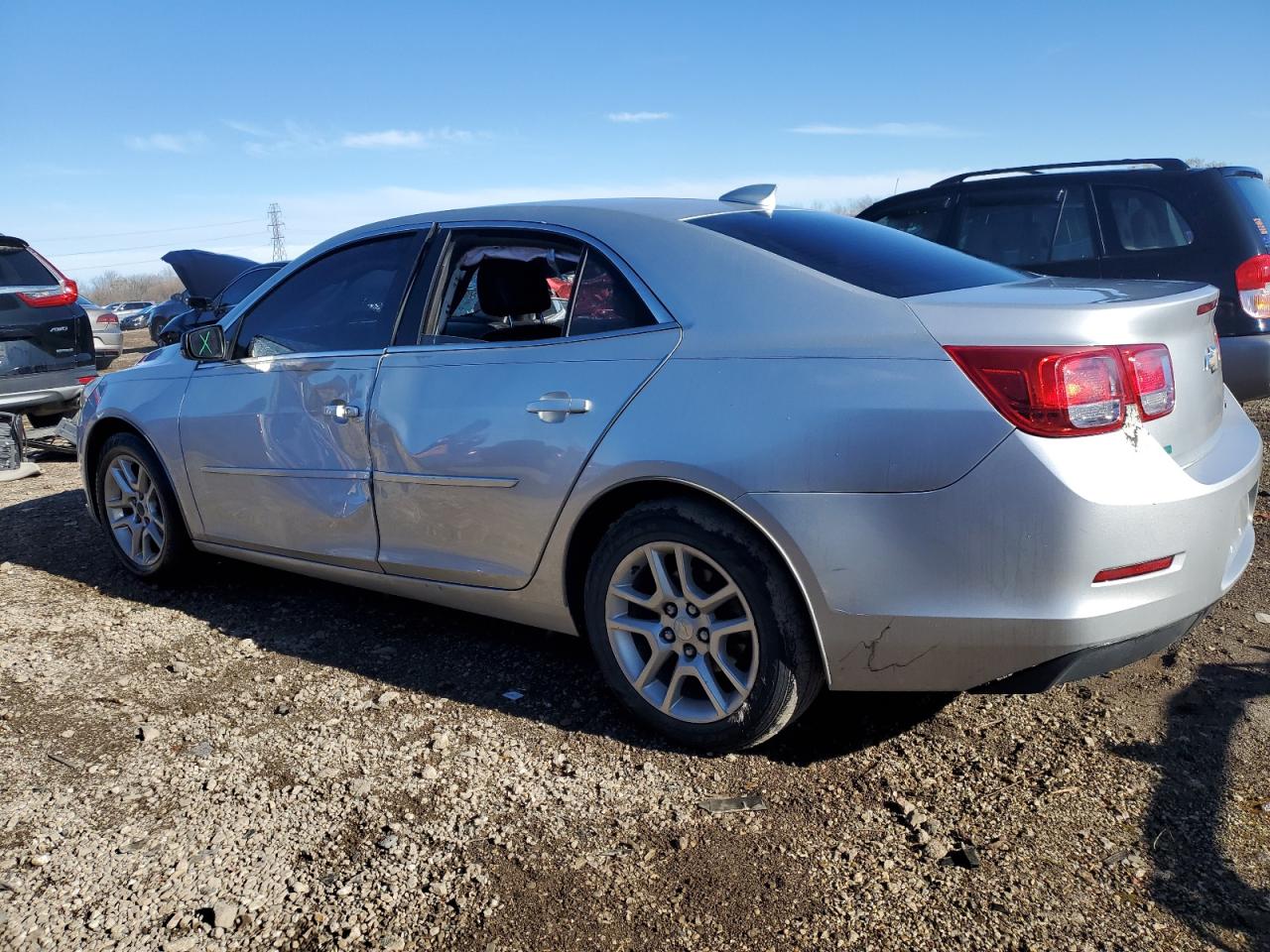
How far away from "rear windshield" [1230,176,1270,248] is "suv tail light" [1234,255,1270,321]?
176mm

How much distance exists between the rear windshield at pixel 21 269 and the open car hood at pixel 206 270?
3.24m

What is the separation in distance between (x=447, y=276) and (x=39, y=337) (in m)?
5.98

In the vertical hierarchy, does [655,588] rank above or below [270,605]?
above

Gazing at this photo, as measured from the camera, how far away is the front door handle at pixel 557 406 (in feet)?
9.83

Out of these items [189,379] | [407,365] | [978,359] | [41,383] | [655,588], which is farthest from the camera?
[41,383]

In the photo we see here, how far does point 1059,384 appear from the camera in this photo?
7.75 ft

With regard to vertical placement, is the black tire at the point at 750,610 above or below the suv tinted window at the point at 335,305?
below

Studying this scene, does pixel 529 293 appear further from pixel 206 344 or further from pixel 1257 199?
pixel 1257 199

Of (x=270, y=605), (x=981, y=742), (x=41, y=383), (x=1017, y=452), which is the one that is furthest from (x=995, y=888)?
(x=41, y=383)

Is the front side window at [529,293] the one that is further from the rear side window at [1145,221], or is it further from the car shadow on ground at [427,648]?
the rear side window at [1145,221]

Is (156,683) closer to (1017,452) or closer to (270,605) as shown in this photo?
(270,605)

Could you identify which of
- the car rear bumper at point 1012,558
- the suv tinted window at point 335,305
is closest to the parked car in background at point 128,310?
the suv tinted window at point 335,305

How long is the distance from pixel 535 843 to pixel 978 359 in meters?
1.60

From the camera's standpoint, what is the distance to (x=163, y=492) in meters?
4.54
